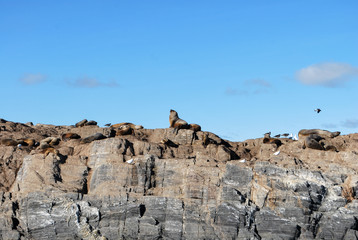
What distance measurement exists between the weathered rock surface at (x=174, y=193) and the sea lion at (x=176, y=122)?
2.62 meters

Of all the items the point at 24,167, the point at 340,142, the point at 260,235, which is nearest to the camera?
the point at 260,235

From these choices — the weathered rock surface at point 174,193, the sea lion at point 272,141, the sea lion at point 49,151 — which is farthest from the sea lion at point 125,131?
the sea lion at point 272,141

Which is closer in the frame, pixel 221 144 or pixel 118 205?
pixel 118 205

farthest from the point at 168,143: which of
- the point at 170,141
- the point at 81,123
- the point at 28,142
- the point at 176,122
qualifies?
the point at 28,142

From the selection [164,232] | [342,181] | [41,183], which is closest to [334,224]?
[342,181]

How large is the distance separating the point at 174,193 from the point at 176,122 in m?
7.09

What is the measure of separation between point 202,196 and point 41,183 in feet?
25.4

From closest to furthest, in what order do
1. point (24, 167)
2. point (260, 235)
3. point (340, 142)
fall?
point (260, 235)
point (24, 167)
point (340, 142)

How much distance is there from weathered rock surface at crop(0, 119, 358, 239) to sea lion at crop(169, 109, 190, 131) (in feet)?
8.61

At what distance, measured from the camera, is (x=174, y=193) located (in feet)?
124

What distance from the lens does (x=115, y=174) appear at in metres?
38.3

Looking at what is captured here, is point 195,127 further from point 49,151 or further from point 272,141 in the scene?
point 49,151

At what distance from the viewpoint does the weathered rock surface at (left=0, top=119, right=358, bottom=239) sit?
3644cm

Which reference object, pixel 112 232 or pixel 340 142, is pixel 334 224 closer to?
pixel 340 142
